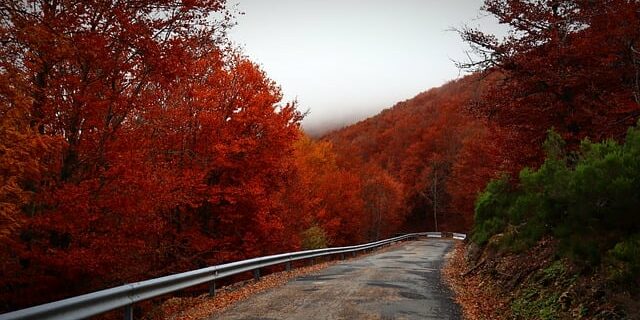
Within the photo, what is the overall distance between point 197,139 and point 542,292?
1334 cm

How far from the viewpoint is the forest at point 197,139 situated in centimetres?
739

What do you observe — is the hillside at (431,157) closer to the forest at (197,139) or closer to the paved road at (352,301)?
the forest at (197,139)

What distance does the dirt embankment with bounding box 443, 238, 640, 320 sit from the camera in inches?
211

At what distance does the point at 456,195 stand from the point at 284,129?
4077cm

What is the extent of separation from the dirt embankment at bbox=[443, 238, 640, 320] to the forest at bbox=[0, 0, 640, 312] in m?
0.35

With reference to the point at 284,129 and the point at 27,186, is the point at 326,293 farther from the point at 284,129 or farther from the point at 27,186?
the point at 284,129

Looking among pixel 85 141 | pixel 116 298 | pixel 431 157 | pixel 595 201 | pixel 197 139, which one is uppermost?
pixel 431 157

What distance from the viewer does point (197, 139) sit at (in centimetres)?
1692

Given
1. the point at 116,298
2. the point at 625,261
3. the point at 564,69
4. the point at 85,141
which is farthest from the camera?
the point at 564,69

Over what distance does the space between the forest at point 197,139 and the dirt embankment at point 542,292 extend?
0.35 m

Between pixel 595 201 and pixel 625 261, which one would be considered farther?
pixel 595 201

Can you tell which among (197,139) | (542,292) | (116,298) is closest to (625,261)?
(542,292)

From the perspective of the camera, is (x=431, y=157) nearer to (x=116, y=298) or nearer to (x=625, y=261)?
(x=625, y=261)

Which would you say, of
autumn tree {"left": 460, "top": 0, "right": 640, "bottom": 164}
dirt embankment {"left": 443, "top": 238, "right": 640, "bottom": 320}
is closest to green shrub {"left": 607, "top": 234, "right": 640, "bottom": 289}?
dirt embankment {"left": 443, "top": 238, "right": 640, "bottom": 320}
